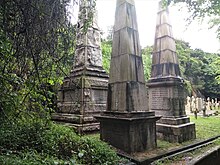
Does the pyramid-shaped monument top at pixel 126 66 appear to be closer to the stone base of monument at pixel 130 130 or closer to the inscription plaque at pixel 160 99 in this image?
the stone base of monument at pixel 130 130

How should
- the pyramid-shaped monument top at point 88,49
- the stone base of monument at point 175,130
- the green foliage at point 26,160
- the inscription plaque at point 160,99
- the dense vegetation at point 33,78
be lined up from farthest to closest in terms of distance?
the pyramid-shaped monument top at point 88,49 < the inscription plaque at point 160,99 < the stone base of monument at point 175,130 < the dense vegetation at point 33,78 < the green foliage at point 26,160

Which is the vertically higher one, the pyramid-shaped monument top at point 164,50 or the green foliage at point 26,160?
the pyramid-shaped monument top at point 164,50

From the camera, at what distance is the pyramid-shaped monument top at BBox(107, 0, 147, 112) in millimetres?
4344

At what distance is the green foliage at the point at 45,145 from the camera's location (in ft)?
9.41

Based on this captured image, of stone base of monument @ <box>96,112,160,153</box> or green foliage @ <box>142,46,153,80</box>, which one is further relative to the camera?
green foliage @ <box>142,46,153,80</box>

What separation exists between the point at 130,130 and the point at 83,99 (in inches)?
84.4

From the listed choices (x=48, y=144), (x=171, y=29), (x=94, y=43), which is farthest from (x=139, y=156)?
(x=171, y=29)

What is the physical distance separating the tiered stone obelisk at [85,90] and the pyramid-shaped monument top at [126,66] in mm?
1146

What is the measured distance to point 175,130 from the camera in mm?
5203

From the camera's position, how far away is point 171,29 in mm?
6363

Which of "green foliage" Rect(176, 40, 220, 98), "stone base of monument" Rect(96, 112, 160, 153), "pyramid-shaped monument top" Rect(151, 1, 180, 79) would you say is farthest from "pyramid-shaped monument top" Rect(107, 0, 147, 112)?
"green foliage" Rect(176, 40, 220, 98)

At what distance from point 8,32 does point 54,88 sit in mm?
4433

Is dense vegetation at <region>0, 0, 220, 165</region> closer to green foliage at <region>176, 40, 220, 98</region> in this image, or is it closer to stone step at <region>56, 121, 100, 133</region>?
stone step at <region>56, 121, 100, 133</region>

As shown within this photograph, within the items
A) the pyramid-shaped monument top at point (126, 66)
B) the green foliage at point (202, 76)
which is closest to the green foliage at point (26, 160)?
the pyramid-shaped monument top at point (126, 66)
